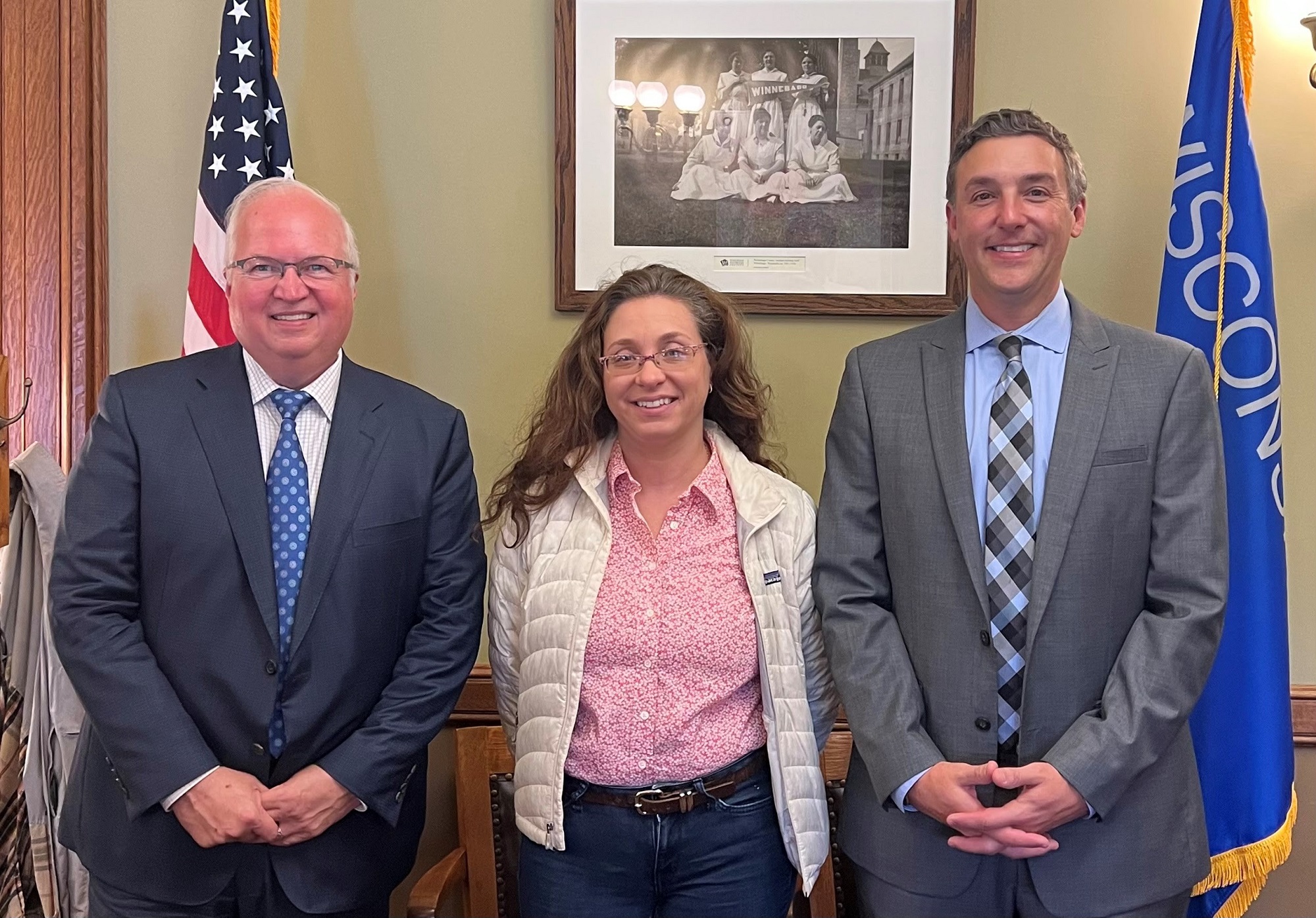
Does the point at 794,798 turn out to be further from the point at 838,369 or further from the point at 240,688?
the point at 838,369

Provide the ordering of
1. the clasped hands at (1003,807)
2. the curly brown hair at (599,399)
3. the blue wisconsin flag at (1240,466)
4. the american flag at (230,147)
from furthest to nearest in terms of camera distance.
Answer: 1. the american flag at (230,147)
2. the blue wisconsin flag at (1240,466)
3. the curly brown hair at (599,399)
4. the clasped hands at (1003,807)

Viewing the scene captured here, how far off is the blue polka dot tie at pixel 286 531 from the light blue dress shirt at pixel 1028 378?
38.2 inches

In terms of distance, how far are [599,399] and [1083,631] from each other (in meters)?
0.91

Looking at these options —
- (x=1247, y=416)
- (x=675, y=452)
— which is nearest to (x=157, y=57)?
(x=675, y=452)

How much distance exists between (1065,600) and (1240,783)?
3.03ft

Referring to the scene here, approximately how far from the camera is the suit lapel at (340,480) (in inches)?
68.9

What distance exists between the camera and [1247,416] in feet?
7.40

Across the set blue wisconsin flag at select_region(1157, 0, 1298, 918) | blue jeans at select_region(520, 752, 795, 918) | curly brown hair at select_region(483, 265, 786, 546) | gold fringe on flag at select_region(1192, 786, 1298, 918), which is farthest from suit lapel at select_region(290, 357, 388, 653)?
gold fringe on flag at select_region(1192, 786, 1298, 918)

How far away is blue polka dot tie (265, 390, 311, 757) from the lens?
1.75 metres

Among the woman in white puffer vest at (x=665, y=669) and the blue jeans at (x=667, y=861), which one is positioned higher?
the woman in white puffer vest at (x=665, y=669)

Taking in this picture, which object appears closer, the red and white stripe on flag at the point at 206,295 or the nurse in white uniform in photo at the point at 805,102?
the red and white stripe on flag at the point at 206,295

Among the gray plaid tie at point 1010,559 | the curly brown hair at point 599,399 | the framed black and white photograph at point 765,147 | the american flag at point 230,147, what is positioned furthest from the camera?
the framed black and white photograph at point 765,147

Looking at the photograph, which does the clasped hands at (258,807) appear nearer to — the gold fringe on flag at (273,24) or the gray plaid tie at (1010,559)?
the gray plaid tie at (1010,559)

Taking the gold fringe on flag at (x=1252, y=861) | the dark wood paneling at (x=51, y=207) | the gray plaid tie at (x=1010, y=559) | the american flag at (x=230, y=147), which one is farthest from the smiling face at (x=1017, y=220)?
the dark wood paneling at (x=51, y=207)
